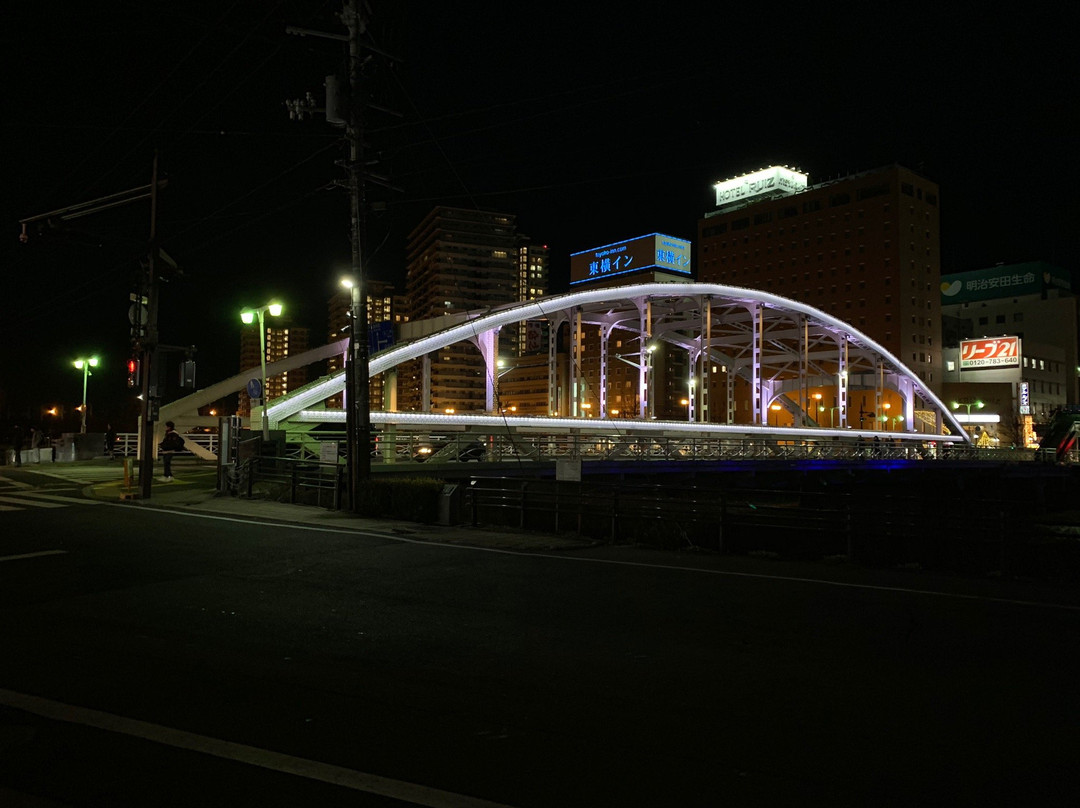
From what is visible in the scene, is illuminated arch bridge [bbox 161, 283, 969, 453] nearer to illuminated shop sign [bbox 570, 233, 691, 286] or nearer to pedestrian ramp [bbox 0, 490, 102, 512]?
illuminated shop sign [bbox 570, 233, 691, 286]

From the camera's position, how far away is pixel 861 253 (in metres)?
125

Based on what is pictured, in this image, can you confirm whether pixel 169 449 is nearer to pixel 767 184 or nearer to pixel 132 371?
pixel 132 371

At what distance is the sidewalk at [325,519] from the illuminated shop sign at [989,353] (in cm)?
10661

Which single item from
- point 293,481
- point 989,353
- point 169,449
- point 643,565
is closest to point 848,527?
point 643,565

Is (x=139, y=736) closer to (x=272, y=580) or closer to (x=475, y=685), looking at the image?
(x=475, y=685)

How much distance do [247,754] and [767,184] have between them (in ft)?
506

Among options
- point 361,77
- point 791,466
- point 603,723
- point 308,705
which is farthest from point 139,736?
point 791,466

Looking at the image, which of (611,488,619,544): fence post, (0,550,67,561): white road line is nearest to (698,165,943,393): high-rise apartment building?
(611,488,619,544): fence post

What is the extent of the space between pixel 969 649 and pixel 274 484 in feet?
64.1

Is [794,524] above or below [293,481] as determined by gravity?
below

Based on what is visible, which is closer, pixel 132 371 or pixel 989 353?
pixel 132 371

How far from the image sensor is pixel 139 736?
483 cm

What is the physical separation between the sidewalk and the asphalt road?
10.9 ft

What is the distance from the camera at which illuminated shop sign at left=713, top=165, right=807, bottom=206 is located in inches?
5743
